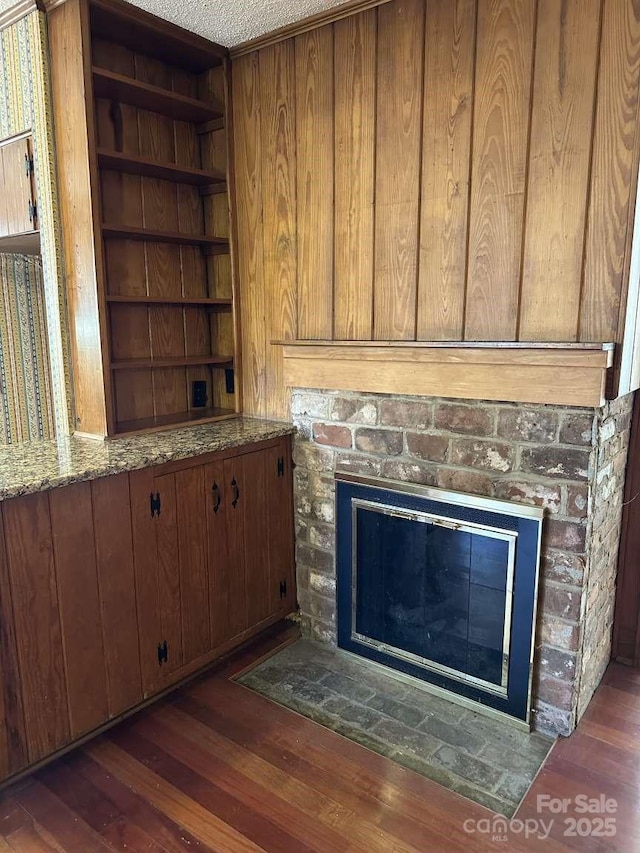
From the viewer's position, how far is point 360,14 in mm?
2234

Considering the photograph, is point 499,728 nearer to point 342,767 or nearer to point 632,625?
point 342,767

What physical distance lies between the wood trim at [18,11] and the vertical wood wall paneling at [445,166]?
57.8 inches

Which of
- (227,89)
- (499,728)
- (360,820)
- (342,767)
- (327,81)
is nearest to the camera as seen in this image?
(360,820)

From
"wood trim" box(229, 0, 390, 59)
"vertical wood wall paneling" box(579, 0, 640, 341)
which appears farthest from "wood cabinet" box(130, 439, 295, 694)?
"wood trim" box(229, 0, 390, 59)

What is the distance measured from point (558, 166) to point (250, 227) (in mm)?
1383

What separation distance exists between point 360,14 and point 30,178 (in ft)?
4.76

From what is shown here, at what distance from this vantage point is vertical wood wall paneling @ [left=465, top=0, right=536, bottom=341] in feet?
6.23

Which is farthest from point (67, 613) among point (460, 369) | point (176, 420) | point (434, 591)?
point (460, 369)

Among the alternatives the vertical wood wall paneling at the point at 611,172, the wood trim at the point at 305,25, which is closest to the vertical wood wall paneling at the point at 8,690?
the vertical wood wall paneling at the point at 611,172

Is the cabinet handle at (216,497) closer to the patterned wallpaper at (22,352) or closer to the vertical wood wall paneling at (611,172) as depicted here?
the vertical wood wall paneling at (611,172)

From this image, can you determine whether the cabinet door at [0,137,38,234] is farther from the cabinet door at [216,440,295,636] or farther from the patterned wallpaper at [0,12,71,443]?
the cabinet door at [216,440,295,636]

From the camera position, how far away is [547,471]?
77.9 inches

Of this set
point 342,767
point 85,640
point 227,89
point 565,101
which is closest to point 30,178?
point 227,89

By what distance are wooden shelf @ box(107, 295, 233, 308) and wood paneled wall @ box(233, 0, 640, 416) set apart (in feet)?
0.64
